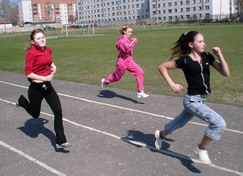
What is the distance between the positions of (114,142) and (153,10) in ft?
412

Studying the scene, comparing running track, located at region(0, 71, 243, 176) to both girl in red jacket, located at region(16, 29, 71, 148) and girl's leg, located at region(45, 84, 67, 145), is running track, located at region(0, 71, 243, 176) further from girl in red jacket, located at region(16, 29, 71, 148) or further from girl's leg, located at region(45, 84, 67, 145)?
girl in red jacket, located at region(16, 29, 71, 148)

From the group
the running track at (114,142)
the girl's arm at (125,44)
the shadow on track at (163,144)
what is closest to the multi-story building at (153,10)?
the girl's arm at (125,44)

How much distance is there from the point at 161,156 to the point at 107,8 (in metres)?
151

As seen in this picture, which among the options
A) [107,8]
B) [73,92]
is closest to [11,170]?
[73,92]

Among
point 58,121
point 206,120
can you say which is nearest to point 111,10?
point 58,121

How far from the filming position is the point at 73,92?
1032 cm

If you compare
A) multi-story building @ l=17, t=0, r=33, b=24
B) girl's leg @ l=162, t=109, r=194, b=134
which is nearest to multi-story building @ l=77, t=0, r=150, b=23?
multi-story building @ l=17, t=0, r=33, b=24

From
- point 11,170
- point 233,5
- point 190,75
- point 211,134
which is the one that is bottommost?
point 11,170

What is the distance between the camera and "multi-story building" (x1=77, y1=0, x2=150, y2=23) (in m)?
→ 135

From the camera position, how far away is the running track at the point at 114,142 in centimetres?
469

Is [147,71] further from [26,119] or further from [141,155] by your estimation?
[141,155]

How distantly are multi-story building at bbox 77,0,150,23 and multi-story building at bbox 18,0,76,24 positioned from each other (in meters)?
14.1

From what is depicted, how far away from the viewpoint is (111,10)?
150 metres

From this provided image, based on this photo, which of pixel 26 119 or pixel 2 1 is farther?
pixel 2 1
